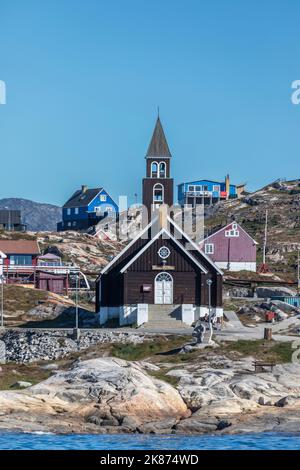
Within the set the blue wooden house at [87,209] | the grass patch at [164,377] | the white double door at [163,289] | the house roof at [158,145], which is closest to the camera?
the grass patch at [164,377]

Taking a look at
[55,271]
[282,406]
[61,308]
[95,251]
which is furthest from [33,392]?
[95,251]

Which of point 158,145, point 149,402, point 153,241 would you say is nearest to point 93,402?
point 149,402

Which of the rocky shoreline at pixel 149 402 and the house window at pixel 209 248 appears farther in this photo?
the house window at pixel 209 248

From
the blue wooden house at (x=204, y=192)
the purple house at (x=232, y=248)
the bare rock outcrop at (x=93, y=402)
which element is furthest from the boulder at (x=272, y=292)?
the blue wooden house at (x=204, y=192)

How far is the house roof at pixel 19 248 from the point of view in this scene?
105 metres

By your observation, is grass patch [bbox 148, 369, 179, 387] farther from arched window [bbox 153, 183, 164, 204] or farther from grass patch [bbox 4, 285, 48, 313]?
grass patch [bbox 4, 285, 48, 313]

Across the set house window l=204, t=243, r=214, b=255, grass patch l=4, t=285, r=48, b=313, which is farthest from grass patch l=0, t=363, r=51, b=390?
house window l=204, t=243, r=214, b=255

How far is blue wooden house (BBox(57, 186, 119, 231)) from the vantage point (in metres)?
158

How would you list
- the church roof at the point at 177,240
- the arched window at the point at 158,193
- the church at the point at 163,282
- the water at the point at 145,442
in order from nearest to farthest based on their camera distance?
the water at the point at 145,442
the church at the point at 163,282
the church roof at the point at 177,240
the arched window at the point at 158,193

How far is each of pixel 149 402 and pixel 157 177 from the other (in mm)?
30288

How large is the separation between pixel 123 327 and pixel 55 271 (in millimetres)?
28437

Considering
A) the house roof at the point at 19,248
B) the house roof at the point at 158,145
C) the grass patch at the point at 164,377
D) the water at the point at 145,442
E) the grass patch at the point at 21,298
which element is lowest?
the water at the point at 145,442

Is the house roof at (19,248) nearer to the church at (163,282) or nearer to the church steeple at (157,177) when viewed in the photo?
the church steeple at (157,177)

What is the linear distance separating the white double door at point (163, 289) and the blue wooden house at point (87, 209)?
3320 inches
